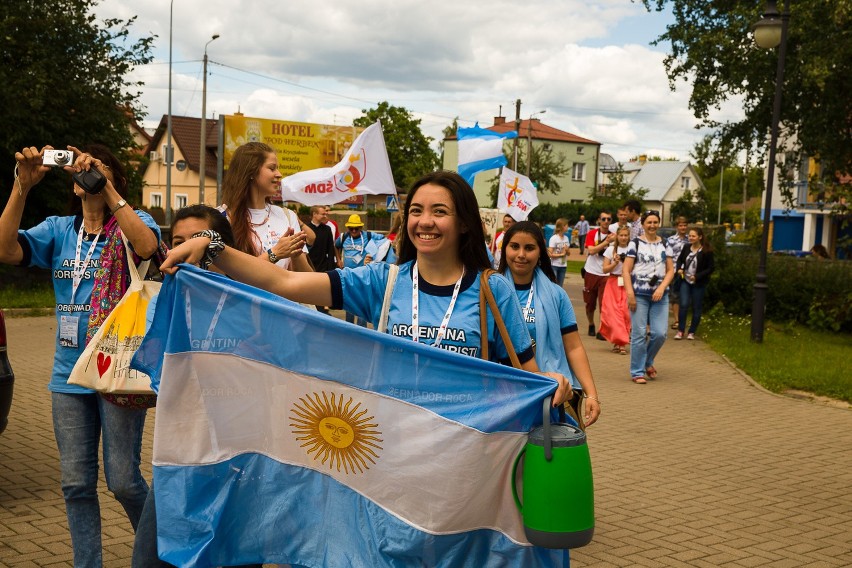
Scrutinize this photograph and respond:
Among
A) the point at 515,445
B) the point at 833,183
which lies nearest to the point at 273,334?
the point at 515,445

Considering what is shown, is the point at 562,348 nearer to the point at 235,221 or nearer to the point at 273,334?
the point at 235,221

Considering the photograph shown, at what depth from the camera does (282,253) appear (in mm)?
4469

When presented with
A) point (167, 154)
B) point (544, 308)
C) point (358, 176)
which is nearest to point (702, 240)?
point (358, 176)

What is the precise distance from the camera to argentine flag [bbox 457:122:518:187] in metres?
18.2

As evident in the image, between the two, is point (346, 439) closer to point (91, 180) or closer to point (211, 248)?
point (211, 248)

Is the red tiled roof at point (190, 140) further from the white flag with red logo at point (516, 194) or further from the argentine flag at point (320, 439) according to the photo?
the argentine flag at point (320, 439)

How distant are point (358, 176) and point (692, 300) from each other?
7.51m

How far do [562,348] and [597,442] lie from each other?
355cm

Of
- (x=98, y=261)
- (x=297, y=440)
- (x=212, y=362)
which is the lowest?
(x=297, y=440)

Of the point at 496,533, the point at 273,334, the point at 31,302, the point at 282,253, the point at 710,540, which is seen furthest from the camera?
the point at 31,302

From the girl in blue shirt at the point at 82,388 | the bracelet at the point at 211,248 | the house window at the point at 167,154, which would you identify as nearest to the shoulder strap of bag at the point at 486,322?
the bracelet at the point at 211,248

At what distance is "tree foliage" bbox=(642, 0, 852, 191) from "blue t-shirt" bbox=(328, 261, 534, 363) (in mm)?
15907

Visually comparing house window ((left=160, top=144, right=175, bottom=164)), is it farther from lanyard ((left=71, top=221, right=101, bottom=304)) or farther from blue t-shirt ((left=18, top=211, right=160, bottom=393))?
lanyard ((left=71, top=221, right=101, bottom=304))

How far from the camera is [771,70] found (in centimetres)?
2269
